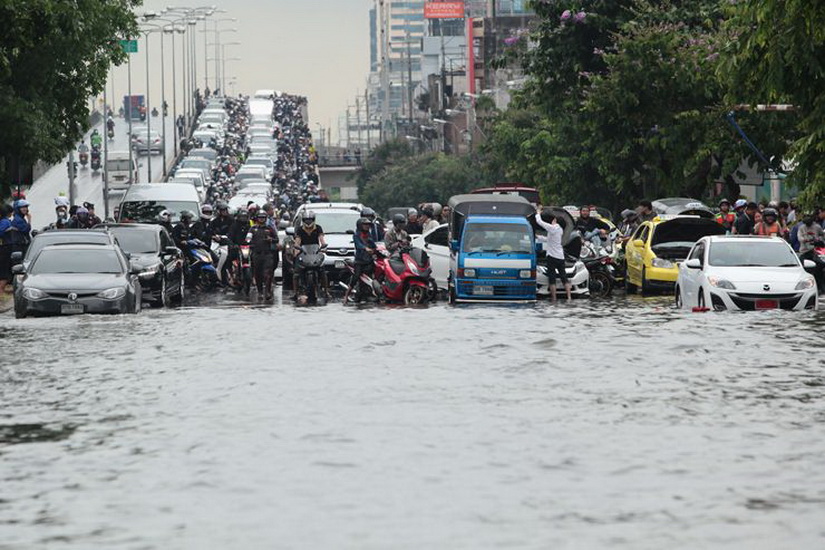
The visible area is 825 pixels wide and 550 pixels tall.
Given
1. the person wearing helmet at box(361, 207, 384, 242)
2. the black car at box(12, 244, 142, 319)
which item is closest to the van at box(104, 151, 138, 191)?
the person wearing helmet at box(361, 207, 384, 242)

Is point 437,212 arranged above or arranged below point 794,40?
below

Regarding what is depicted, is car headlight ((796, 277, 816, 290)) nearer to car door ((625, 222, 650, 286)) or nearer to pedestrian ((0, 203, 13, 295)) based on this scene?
car door ((625, 222, 650, 286))

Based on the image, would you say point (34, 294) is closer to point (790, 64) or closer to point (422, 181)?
point (790, 64)

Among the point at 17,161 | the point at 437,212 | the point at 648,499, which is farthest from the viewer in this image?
the point at 437,212

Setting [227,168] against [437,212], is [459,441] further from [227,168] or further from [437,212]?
[227,168]

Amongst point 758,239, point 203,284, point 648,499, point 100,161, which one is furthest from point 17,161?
point 100,161

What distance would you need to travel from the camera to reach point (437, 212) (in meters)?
43.6

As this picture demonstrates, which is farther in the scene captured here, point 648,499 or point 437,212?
point 437,212

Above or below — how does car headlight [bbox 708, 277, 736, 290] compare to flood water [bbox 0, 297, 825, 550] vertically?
above

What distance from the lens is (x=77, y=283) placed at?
27.1m

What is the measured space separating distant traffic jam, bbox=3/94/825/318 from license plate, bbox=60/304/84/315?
1cm

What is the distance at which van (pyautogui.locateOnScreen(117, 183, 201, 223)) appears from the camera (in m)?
42.4

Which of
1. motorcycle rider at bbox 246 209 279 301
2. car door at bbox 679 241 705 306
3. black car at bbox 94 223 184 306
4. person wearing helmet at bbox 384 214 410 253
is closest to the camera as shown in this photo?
car door at bbox 679 241 705 306

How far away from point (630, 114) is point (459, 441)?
3688 centimetres
